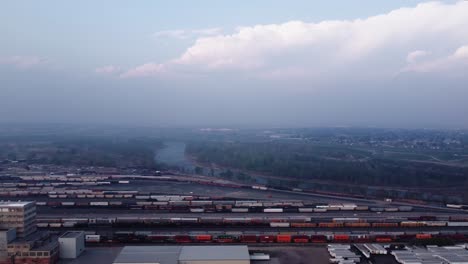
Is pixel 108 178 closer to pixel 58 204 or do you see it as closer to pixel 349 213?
pixel 58 204

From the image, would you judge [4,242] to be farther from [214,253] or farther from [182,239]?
[214,253]

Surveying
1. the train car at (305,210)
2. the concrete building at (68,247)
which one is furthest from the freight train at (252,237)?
the train car at (305,210)

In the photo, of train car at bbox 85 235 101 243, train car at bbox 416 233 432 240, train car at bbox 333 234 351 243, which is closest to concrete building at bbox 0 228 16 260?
train car at bbox 85 235 101 243

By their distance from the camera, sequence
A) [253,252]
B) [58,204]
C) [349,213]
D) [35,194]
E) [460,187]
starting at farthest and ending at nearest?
[460,187], [35,194], [58,204], [349,213], [253,252]

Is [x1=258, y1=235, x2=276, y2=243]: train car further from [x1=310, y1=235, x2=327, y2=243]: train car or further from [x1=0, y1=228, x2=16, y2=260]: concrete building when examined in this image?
[x1=0, y1=228, x2=16, y2=260]: concrete building

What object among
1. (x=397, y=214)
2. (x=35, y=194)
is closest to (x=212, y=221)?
(x=397, y=214)

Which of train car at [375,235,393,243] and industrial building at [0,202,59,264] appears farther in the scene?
train car at [375,235,393,243]

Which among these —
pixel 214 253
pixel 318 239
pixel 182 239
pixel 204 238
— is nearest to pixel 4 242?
pixel 182 239

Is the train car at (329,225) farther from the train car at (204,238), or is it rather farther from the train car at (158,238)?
the train car at (158,238)
